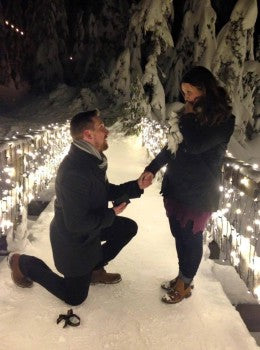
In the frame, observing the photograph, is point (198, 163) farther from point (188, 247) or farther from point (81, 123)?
point (81, 123)

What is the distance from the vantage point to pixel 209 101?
2799 mm

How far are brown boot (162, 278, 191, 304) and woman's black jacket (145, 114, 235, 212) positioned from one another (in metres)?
0.68

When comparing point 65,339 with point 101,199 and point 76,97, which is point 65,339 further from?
point 76,97

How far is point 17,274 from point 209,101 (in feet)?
6.92

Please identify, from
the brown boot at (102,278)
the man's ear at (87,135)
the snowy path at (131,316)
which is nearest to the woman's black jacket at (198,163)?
the man's ear at (87,135)

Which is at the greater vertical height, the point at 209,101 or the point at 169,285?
the point at 209,101

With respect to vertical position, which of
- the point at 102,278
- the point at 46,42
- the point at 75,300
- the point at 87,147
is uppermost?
the point at 87,147

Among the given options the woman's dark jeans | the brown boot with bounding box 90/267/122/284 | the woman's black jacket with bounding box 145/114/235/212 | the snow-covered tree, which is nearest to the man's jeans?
the brown boot with bounding box 90/267/122/284

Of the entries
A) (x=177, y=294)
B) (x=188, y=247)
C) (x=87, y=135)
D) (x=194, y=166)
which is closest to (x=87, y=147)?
(x=87, y=135)

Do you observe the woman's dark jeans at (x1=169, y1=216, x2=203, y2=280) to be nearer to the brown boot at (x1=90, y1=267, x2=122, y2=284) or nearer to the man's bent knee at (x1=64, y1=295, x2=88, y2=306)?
the brown boot at (x1=90, y1=267, x2=122, y2=284)

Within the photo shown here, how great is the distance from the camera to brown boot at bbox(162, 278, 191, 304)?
318cm

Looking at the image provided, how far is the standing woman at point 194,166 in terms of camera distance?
281cm

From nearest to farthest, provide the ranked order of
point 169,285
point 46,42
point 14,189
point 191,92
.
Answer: point 191,92 → point 169,285 → point 14,189 → point 46,42

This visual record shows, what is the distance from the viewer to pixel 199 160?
2.94 meters
